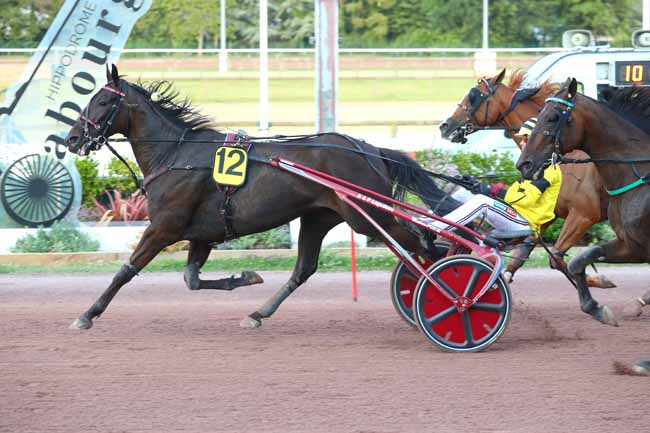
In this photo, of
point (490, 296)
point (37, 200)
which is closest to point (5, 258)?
point (37, 200)

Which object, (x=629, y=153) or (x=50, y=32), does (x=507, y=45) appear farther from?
(x=629, y=153)

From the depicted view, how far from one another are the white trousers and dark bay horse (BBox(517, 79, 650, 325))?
0.86 meters

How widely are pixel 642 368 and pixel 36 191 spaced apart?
7600 mm

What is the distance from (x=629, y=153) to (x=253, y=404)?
2.83 metres

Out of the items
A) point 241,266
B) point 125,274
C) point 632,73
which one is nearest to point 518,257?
point 241,266

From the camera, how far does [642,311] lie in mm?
8125

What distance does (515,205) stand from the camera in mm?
7648

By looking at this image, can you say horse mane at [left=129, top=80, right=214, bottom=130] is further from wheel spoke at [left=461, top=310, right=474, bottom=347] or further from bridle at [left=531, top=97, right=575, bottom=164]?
bridle at [left=531, top=97, right=575, bottom=164]

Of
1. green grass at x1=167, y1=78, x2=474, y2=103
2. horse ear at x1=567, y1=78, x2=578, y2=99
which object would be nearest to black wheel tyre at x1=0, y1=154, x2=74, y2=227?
horse ear at x1=567, y1=78, x2=578, y2=99

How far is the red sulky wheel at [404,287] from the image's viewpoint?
738 cm

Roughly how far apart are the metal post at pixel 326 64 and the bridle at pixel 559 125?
5558 millimetres

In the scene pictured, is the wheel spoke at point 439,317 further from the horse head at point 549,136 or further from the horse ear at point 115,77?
the horse ear at point 115,77

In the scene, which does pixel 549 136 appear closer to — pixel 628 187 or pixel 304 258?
pixel 628 187

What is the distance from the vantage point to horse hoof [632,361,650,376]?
601 centimetres
